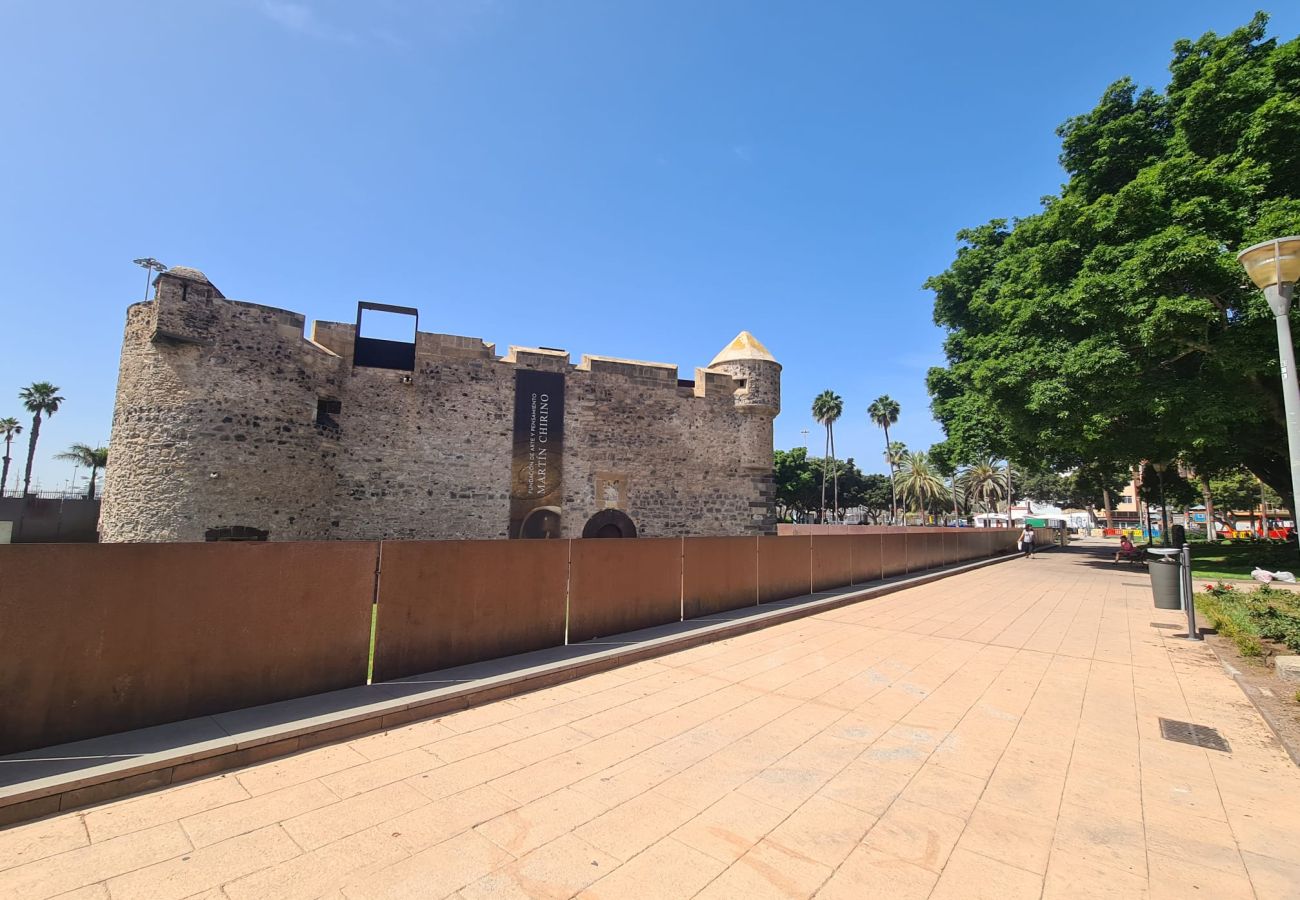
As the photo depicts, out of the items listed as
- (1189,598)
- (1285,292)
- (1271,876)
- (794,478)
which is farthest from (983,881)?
(794,478)

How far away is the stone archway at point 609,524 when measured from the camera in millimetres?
19594

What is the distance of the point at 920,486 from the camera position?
64.3 m

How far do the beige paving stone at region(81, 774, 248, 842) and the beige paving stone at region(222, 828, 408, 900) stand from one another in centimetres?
94

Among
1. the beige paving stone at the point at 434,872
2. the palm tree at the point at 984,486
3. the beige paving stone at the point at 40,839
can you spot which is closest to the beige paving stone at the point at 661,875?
the beige paving stone at the point at 434,872

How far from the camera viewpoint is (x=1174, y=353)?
16.8 meters

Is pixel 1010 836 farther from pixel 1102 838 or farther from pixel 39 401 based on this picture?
pixel 39 401

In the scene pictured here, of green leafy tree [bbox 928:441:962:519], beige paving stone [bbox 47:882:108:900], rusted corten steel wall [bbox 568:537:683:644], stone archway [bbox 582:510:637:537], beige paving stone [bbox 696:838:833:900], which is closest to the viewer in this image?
beige paving stone [bbox 47:882:108:900]

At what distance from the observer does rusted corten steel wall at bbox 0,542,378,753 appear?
12.1ft

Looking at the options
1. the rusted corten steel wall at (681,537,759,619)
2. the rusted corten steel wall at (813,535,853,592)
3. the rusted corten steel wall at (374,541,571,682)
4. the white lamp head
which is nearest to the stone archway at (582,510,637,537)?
the rusted corten steel wall at (813,535,853,592)

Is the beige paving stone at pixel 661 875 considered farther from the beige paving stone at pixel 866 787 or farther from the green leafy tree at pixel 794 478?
the green leafy tree at pixel 794 478

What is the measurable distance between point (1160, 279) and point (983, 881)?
18.2 meters

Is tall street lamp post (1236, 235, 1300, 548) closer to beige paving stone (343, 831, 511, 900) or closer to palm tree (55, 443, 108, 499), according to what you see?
beige paving stone (343, 831, 511, 900)

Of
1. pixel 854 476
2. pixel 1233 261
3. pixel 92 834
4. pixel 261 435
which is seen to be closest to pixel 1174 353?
pixel 1233 261

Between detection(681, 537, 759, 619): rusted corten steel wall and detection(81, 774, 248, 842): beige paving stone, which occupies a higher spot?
detection(681, 537, 759, 619): rusted corten steel wall
